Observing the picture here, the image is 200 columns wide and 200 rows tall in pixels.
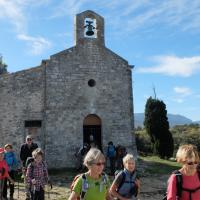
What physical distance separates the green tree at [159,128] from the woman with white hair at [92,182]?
77.1 feet

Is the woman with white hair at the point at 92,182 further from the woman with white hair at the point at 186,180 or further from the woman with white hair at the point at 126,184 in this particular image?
the woman with white hair at the point at 126,184

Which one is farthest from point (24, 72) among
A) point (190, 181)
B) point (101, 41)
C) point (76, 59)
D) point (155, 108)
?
point (190, 181)

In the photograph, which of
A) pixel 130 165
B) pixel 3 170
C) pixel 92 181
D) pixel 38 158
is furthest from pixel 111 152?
pixel 92 181

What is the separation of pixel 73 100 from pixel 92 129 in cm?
191

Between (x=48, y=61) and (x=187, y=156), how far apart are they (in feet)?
55.7

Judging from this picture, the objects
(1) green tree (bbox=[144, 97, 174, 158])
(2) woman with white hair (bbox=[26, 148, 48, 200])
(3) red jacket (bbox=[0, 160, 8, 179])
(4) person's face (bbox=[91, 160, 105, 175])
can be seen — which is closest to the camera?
(4) person's face (bbox=[91, 160, 105, 175])

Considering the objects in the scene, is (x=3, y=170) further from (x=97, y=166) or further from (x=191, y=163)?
(x=191, y=163)

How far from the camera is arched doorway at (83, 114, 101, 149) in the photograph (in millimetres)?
21141

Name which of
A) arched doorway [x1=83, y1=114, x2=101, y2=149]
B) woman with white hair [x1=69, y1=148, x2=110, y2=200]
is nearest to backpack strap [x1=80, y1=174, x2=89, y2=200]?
woman with white hair [x1=69, y1=148, x2=110, y2=200]

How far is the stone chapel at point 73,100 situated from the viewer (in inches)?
797

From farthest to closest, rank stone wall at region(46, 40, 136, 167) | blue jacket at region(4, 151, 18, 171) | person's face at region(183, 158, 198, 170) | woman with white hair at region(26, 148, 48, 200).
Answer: stone wall at region(46, 40, 136, 167), blue jacket at region(4, 151, 18, 171), woman with white hair at region(26, 148, 48, 200), person's face at region(183, 158, 198, 170)

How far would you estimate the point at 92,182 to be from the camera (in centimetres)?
475

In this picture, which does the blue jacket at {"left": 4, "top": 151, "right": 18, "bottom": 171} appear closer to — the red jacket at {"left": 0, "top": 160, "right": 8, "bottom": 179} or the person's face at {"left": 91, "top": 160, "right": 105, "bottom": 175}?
the red jacket at {"left": 0, "top": 160, "right": 8, "bottom": 179}

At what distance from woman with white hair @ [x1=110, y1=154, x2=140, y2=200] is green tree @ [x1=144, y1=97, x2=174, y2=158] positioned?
2137 centimetres
